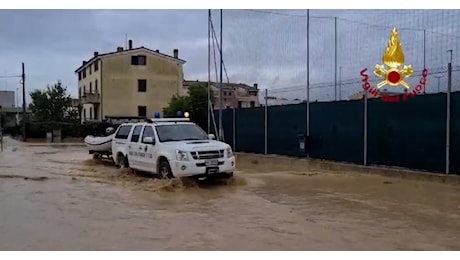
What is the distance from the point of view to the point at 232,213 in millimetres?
8695

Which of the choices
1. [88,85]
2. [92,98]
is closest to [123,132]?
[92,98]

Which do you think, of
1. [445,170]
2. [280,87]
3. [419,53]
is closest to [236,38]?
[280,87]

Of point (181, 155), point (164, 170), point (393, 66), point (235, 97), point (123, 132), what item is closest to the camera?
point (181, 155)

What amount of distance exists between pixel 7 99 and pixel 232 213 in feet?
245

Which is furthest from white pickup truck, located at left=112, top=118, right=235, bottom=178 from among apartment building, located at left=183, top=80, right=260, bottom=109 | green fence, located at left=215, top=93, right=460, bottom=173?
apartment building, located at left=183, top=80, right=260, bottom=109

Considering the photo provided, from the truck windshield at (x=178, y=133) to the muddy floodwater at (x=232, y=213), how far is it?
1.20 meters

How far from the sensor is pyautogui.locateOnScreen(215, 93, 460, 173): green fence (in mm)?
12211

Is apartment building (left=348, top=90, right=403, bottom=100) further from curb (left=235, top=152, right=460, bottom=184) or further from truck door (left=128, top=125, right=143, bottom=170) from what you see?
truck door (left=128, top=125, right=143, bottom=170)

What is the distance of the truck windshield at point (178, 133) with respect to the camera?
12.7 m

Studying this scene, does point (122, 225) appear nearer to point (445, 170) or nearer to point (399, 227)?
point (399, 227)

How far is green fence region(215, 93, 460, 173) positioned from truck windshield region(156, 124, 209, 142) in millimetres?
4547

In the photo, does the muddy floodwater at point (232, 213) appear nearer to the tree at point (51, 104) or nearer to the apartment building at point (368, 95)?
the apartment building at point (368, 95)

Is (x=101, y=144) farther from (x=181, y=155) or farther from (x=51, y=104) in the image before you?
(x=51, y=104)

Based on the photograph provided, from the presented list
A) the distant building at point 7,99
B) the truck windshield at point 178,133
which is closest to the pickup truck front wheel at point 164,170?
the truck windshield at point 178,133
